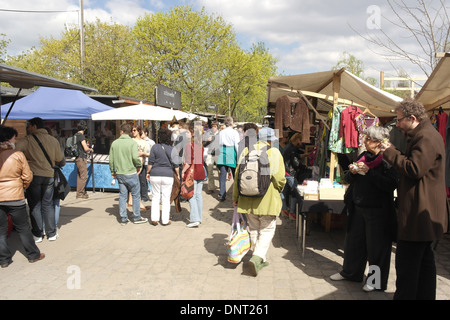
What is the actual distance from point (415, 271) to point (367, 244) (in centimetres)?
85

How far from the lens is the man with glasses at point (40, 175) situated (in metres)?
5.39

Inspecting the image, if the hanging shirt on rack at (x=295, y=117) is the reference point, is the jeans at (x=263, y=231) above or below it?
below

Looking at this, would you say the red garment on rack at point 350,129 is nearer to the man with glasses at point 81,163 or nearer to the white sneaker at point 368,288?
the white sneaker at point 368,288

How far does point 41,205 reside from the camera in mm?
5660

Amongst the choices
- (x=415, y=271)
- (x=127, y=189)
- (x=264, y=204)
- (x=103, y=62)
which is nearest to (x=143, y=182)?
(x=127, y=189)

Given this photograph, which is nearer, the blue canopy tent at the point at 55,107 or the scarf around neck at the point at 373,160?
the scarf around neck at the point at 373,160

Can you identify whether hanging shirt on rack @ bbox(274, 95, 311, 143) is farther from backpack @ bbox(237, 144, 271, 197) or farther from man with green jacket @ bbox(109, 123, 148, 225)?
man with green jacket @ bbox(109, 123, 148, 225)

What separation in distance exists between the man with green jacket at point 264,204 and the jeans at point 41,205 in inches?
126

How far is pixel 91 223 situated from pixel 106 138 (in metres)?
8.83

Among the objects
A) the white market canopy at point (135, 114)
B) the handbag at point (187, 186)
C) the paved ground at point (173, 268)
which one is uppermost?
the white market canopy at point (135, 114)

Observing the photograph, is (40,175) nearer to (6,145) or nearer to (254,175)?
(6,145)

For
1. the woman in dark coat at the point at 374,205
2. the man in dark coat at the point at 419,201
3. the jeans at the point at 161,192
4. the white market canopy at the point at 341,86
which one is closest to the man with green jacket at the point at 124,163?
the jeans at the point at 161,192

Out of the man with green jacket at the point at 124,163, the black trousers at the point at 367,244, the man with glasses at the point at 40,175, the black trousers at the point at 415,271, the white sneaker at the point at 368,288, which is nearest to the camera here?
the black trousers at the point at 415,271
